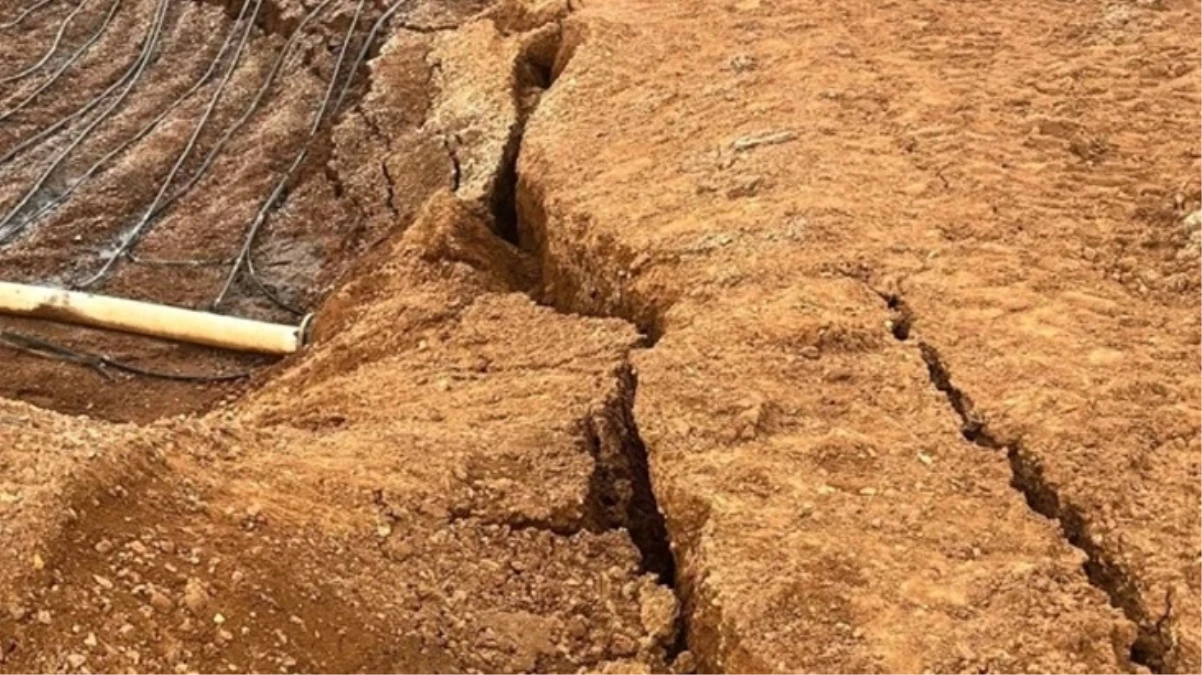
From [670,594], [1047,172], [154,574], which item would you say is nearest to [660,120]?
[1047,172]

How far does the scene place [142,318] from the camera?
6.09 metres

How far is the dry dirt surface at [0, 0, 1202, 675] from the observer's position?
2.76 meters

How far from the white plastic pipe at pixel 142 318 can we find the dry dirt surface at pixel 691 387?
90 mm

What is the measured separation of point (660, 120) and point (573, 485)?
2.22 meters

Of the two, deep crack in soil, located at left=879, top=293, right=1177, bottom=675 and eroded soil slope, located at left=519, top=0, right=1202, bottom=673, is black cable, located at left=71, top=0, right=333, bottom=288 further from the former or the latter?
deep crack in soil, located at left=879, top=293, right=1177, bottom=675

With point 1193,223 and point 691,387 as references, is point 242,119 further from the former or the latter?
point 1193,223

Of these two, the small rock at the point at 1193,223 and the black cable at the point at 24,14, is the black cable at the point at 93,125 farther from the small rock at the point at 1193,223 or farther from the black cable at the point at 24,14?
the small rock at the point at 1193,223

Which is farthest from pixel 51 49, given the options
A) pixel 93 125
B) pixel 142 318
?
pixel 142 318

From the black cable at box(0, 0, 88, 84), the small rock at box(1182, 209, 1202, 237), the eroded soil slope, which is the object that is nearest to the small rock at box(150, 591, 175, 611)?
the eroded soil slope

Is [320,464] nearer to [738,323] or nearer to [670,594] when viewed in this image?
[670,594]

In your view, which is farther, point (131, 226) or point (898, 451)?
point (131, 226)

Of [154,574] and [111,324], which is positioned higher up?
[154,574]

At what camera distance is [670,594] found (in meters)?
3.06

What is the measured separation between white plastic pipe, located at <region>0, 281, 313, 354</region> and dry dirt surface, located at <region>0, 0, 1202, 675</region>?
Result: 9 centimetres
